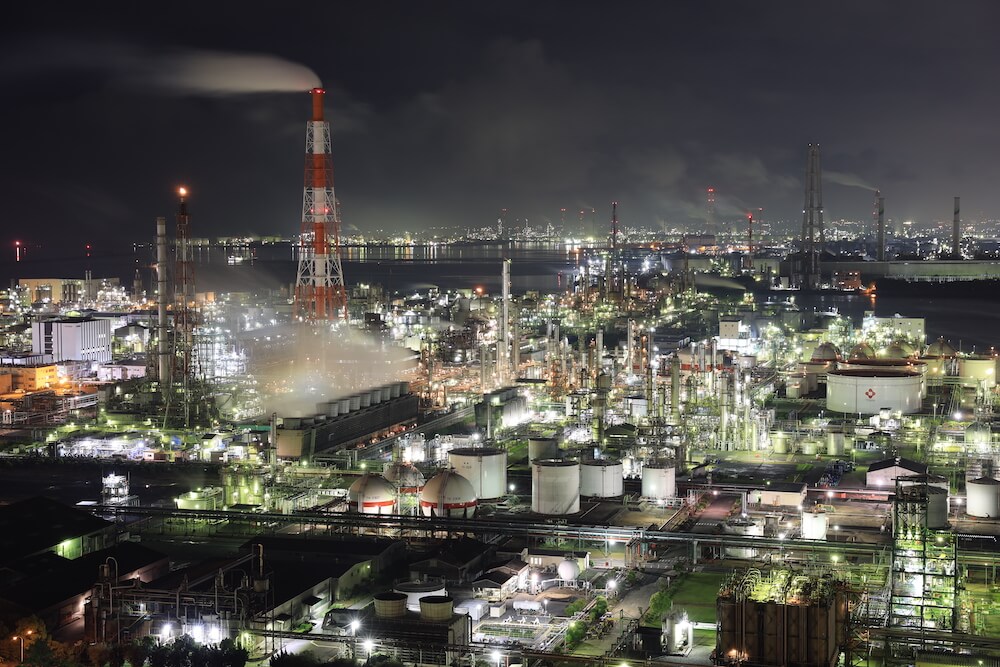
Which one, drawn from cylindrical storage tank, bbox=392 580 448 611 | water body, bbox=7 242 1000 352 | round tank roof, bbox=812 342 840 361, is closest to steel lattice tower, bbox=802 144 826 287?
water body, bbox=7 242 1000 352

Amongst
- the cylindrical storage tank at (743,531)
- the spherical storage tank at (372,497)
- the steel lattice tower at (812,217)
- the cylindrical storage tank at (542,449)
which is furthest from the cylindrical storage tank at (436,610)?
the steel lattice tower at (812,217)

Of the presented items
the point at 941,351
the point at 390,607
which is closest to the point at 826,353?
the point at 941,351

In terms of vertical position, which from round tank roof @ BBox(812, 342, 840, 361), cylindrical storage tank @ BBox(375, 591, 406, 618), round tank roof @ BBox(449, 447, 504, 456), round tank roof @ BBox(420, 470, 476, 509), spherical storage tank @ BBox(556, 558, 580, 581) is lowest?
spherical storage tank @ BBox(556, 558, 580, 581)

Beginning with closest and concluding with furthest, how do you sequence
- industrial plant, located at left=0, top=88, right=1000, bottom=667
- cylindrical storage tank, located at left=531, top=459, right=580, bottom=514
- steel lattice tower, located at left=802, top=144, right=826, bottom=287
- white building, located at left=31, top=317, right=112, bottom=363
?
industrial plant, located at left=0, top=88, right=1000, bottom=667 → cylindrical storage tank, located at left=531, top=459, right=580, bottom=514 → white building, located at left=31, top=317, right=112, bottom=363 → steel lattice tower, located at left=802, top=144, right=826, bottom=287

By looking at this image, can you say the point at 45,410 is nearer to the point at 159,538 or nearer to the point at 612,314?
the point at 159,538

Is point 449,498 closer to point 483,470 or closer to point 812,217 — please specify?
point 483,470

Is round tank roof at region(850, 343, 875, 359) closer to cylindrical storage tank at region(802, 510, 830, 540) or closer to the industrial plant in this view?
the industrial plant

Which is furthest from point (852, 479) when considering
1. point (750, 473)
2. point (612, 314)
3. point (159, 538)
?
point (612, 314)
